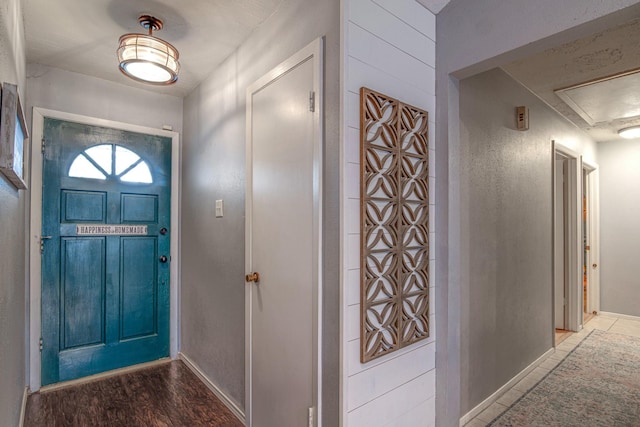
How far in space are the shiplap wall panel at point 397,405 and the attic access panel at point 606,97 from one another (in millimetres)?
2724

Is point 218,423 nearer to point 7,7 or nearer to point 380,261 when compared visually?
point 380,261

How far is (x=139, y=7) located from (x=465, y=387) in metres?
3.04

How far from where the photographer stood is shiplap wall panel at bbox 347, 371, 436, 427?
1399 millimetres

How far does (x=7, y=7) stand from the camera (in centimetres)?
126

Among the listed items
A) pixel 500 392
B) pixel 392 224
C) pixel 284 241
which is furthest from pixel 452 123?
pixel 500 392

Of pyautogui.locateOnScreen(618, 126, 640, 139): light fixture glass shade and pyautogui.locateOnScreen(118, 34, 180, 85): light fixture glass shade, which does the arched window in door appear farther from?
pyautogui.locateOnScreen(618, 126, 640, 139): light fixture glass shade

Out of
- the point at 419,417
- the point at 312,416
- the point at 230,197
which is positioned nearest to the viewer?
the point at 312,416

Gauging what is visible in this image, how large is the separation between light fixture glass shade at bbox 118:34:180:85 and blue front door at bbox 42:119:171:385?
110 centimetres

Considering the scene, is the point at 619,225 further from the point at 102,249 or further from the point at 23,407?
the point at 23,407

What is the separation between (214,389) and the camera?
8.06ft

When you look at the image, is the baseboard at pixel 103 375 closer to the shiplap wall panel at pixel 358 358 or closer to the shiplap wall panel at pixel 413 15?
the shiplap wall panel at pixel 358 358

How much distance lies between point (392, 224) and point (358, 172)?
313 millimetres

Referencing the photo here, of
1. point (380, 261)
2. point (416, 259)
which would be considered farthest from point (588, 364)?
point (380, 261)

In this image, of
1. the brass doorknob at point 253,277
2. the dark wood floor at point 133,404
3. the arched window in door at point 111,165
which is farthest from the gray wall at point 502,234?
the arched window in door at point 111,165
